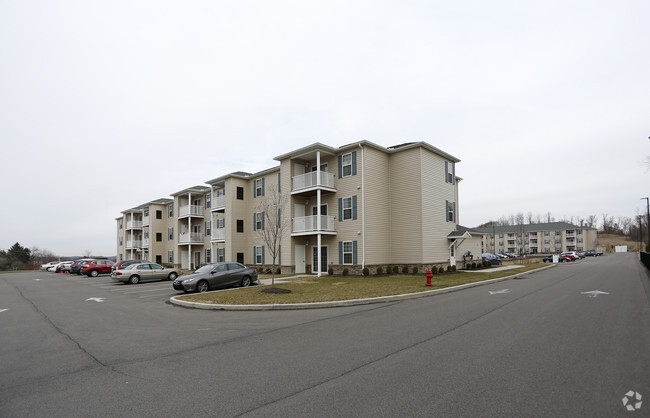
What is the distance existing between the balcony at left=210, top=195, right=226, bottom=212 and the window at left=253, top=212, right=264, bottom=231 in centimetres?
361

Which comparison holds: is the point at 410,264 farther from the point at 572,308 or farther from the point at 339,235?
the point at 572,308

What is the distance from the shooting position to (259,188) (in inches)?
1341

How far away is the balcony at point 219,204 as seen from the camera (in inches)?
1403

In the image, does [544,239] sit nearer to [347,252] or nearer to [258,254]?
[258,254]

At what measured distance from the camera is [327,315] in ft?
34.3

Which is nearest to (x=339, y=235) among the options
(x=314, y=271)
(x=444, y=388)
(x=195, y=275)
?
(x=314, y=271)

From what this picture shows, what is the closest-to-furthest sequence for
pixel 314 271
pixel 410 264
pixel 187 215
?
1. pixel 410 264
2. pixel 314 271
3. pixel 187 215

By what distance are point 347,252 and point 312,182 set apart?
576 centimetres

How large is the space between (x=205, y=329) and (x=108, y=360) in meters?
2.67

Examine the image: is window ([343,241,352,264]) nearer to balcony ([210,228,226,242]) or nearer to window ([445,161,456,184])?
window ([445,161,456,184])

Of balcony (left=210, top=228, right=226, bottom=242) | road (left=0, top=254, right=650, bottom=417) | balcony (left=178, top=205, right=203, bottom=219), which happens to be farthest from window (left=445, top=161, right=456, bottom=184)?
balcony (left=178, top=205, right=203, bottom=219)

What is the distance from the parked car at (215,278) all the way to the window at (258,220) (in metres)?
14.5

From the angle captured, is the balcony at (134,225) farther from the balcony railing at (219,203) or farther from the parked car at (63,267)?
the balcony railing at (219,203)

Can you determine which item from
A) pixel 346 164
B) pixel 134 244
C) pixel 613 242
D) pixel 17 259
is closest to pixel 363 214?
pixel 346 164
